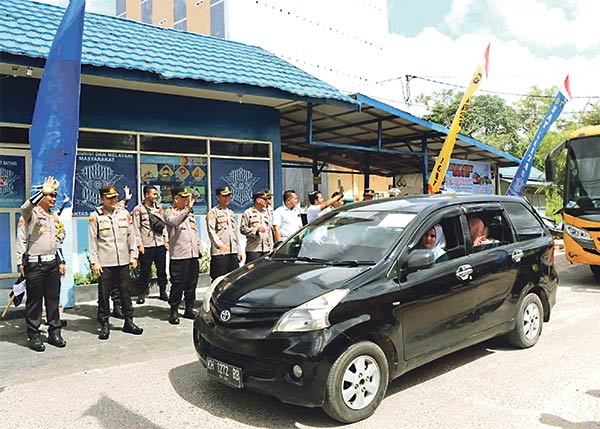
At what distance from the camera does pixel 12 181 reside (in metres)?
7.88

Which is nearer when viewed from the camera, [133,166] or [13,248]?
[13,248]

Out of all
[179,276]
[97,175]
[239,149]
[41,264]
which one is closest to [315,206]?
[179,276]

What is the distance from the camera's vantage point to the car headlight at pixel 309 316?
364 centimetres

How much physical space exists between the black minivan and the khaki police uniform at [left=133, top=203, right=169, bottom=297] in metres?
3.61

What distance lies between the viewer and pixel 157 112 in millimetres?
9242

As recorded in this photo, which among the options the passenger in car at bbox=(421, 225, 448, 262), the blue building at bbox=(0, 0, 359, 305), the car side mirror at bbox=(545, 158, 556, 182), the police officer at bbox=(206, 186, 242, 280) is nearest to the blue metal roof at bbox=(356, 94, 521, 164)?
the blue building at bbox=(0, 0, 359, 305)

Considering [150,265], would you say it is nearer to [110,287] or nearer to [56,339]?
[110,287]

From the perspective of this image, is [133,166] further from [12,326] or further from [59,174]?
[12,326]

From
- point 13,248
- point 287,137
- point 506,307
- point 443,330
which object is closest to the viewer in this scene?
point 443,330

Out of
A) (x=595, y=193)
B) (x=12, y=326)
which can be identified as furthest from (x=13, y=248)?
(x=595, y=193)

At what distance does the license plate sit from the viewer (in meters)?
3.77

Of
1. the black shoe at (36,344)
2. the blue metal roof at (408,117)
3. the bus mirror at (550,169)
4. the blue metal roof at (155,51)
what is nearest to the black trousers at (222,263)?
the black shoe at (36,344)

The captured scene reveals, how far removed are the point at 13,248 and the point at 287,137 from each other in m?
8.07

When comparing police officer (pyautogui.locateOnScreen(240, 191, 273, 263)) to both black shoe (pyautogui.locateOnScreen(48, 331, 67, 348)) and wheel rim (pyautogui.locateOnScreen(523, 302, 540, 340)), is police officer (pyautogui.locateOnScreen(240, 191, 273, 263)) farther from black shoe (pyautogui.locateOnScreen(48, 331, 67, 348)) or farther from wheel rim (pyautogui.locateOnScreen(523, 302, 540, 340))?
wheel rim (pyautogui.locateOnScreen(523, 302, 540, 340))
